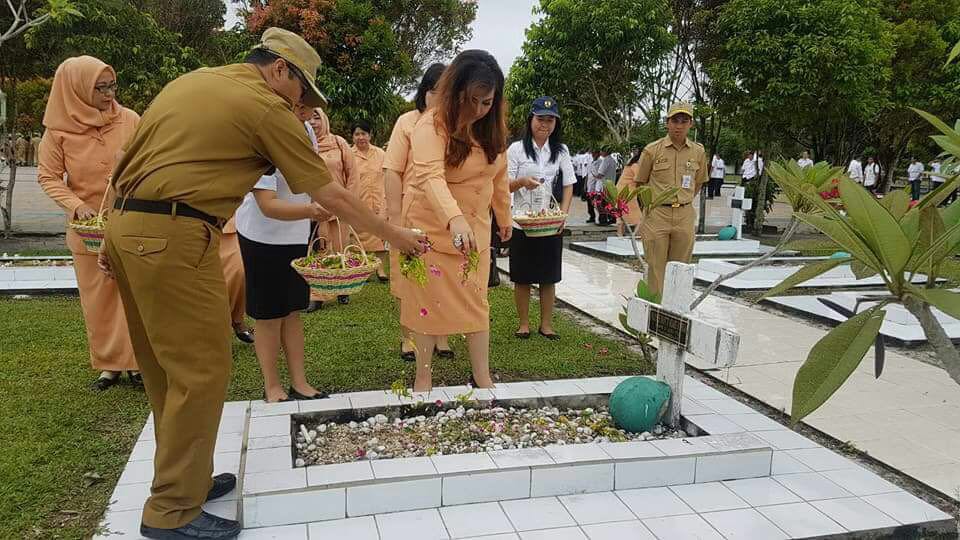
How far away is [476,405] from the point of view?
12.2 feet

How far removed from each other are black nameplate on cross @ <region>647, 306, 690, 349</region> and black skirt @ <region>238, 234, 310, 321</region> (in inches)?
71.7

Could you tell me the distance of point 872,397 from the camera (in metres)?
4.43

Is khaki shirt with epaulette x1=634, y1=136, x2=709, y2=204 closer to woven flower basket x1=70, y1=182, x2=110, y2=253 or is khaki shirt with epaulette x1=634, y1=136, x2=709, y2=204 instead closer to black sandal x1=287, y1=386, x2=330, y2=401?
black sandal x1=287, y1=386, x2=330, y2=401

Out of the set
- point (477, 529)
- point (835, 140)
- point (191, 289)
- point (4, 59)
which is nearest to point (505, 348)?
point (477, 529)

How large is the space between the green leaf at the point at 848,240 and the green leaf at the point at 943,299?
84mm

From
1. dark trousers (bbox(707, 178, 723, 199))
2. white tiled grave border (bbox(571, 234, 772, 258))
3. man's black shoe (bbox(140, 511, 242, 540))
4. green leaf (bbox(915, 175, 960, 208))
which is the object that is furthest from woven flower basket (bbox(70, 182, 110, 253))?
dark trousers (bbox(707, 178, 723, 199))

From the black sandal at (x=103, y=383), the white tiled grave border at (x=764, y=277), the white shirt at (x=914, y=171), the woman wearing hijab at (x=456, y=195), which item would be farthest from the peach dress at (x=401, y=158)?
the white shirt at (x=914, y=171)

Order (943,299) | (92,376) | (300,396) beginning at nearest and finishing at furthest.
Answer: (943,299) < (300,396) < (92,376)

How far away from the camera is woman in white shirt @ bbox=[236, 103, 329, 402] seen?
3.63 meters

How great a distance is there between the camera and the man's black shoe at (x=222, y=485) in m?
2.95

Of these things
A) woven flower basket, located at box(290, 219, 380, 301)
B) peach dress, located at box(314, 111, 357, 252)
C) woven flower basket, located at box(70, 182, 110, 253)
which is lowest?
woven flower basket, located at box(290, 219, 380, 301)

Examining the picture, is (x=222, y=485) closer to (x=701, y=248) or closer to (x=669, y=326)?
(x=669, y=326)

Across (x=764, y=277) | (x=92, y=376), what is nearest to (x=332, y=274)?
(x=92, y=376)

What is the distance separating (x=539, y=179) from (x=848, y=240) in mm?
4229
